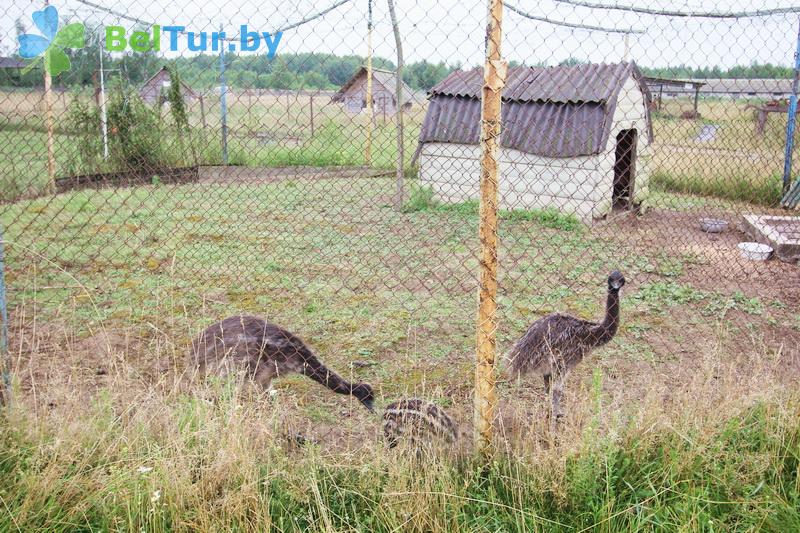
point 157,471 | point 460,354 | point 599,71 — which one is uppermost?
point 599,71

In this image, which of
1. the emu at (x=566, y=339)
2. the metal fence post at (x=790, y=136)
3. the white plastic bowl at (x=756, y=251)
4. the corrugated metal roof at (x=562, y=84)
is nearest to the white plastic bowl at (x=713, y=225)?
the white plastic bowl at (x=756, y=251)

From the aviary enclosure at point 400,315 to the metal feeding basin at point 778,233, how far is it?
0.06 meters

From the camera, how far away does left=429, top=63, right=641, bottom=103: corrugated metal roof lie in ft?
35.8

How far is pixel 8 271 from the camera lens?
785 cm

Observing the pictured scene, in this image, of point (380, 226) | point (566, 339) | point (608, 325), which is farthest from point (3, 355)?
point (380, 226)

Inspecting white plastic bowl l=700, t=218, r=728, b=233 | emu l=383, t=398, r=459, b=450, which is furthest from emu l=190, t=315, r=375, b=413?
white plastic bowl l=700, t=218, r=728, b=233

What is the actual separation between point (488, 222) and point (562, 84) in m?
8.78

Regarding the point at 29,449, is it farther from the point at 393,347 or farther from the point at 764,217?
the point at 764,217

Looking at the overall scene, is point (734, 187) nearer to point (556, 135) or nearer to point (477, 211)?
point (556, 135)

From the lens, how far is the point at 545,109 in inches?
452

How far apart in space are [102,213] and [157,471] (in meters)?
9.08

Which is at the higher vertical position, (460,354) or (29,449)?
(29,449)

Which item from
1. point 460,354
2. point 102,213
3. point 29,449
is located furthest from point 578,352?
point 102,213

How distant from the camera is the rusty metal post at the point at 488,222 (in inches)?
126
